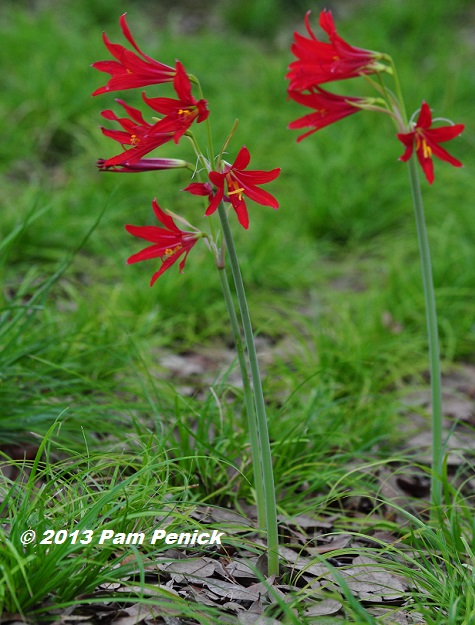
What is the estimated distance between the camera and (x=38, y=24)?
21.4 feet

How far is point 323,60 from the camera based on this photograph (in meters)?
1.88

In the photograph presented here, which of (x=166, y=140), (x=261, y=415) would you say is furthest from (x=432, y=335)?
(x=166, y=140)

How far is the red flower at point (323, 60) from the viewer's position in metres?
1.86

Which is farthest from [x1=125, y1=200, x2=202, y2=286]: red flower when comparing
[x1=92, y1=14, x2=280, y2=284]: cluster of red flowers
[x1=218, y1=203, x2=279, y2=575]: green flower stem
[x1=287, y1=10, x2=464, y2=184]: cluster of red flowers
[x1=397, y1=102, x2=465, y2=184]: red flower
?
[x1=397, y1=102, x2=465, y2=184]: red flower

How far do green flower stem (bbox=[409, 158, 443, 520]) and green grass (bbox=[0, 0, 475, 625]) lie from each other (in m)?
0.13

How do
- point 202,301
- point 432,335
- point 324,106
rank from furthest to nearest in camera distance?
point 202,301 < point 432,335 < point 324,106

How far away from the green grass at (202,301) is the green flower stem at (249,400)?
0.56ft

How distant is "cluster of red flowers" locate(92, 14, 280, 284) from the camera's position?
60.1 inches

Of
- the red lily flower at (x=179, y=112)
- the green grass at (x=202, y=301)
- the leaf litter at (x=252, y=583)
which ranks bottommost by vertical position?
the leaf litter at (x=252, y=583)

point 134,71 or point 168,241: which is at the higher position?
point 134,71

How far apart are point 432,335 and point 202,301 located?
1.61 m

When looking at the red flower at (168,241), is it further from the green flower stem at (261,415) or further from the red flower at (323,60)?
the red flower at (323,60)

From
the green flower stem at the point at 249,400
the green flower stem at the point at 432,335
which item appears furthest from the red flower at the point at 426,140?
the green flower stem at the point at 249,400

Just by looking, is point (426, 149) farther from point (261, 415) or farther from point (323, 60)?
point (261, 415)
